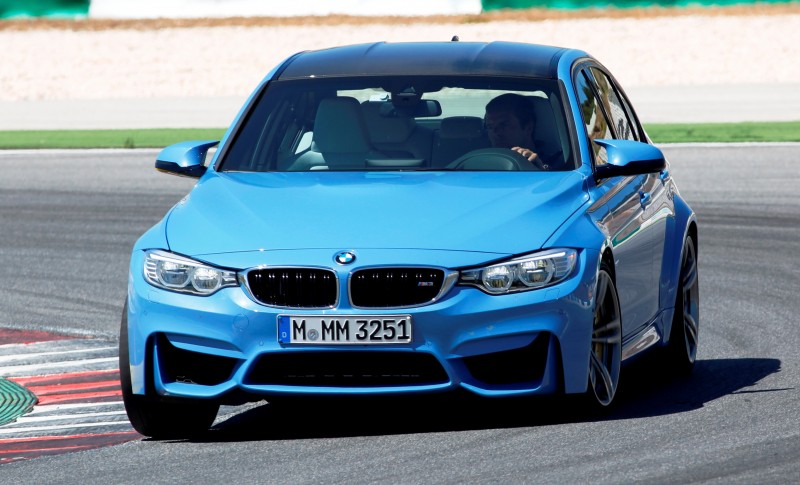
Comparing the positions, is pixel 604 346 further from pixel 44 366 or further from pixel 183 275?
pixel 44 366

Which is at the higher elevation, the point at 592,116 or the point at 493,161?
the point at 592,116

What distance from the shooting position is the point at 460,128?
783 centimetres

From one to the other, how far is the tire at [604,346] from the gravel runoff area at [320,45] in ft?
71.5

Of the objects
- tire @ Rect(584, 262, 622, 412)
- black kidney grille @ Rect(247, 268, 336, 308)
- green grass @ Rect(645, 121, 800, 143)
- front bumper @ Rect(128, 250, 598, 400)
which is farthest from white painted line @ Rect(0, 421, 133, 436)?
green grass @ Rect(645, 121, 800, 143)

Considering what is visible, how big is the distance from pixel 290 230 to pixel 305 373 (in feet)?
1.81

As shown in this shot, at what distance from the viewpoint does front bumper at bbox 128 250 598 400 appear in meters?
6.39

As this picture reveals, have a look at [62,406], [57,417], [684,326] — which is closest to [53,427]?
[57,417]

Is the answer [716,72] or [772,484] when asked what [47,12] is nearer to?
[716,72]

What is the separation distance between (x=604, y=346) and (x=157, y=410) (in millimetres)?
1732

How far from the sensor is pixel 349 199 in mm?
7012

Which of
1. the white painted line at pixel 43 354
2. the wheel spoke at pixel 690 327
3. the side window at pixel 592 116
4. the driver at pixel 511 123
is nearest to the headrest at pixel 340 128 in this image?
the driver at pixel 511 123

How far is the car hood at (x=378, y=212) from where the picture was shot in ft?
21.6

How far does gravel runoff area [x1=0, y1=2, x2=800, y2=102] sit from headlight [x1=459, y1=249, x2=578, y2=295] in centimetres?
2227

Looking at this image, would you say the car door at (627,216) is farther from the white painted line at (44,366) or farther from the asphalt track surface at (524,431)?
the white painted line at (44,366)
